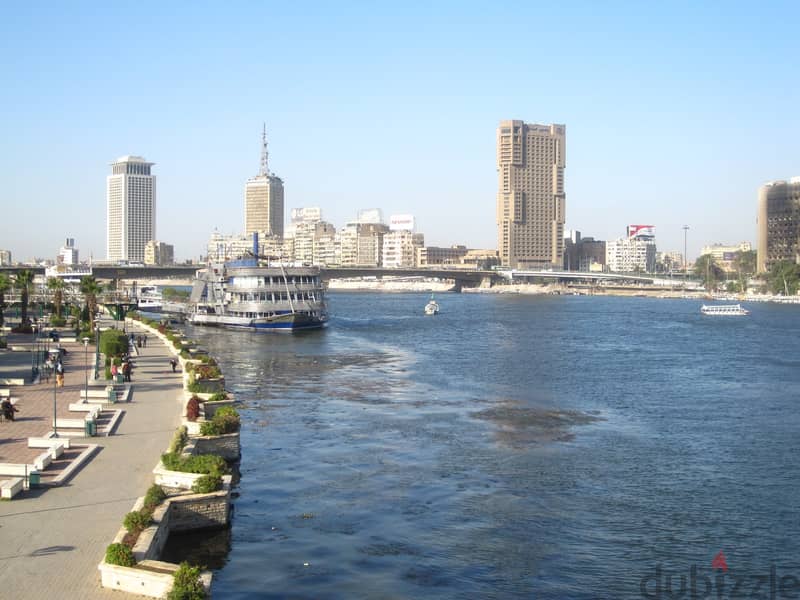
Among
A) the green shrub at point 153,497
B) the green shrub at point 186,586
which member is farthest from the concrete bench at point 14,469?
the green shrub at point 186,586

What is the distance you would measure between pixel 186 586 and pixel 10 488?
7.91 m

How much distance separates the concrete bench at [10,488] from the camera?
21234 millimetres

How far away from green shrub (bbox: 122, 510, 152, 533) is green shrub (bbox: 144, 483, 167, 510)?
0.99 m

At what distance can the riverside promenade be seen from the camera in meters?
16.5

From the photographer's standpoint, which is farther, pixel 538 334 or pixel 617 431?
pixel 538 334

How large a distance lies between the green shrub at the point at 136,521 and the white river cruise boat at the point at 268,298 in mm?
71480

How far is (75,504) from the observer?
21.0m

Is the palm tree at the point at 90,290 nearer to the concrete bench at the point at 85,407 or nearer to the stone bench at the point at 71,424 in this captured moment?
the concrete bench at the point at 85,407

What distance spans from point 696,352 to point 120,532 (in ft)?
210

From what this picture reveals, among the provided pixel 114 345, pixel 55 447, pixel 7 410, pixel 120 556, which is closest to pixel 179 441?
pixel 55 447

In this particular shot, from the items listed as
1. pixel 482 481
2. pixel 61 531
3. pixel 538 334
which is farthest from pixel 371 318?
pixel 61 531

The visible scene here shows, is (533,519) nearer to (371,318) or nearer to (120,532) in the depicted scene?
(120,532)

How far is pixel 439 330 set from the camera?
99.9 metres

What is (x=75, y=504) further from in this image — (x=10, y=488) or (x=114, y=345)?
(x=114, y=345)
